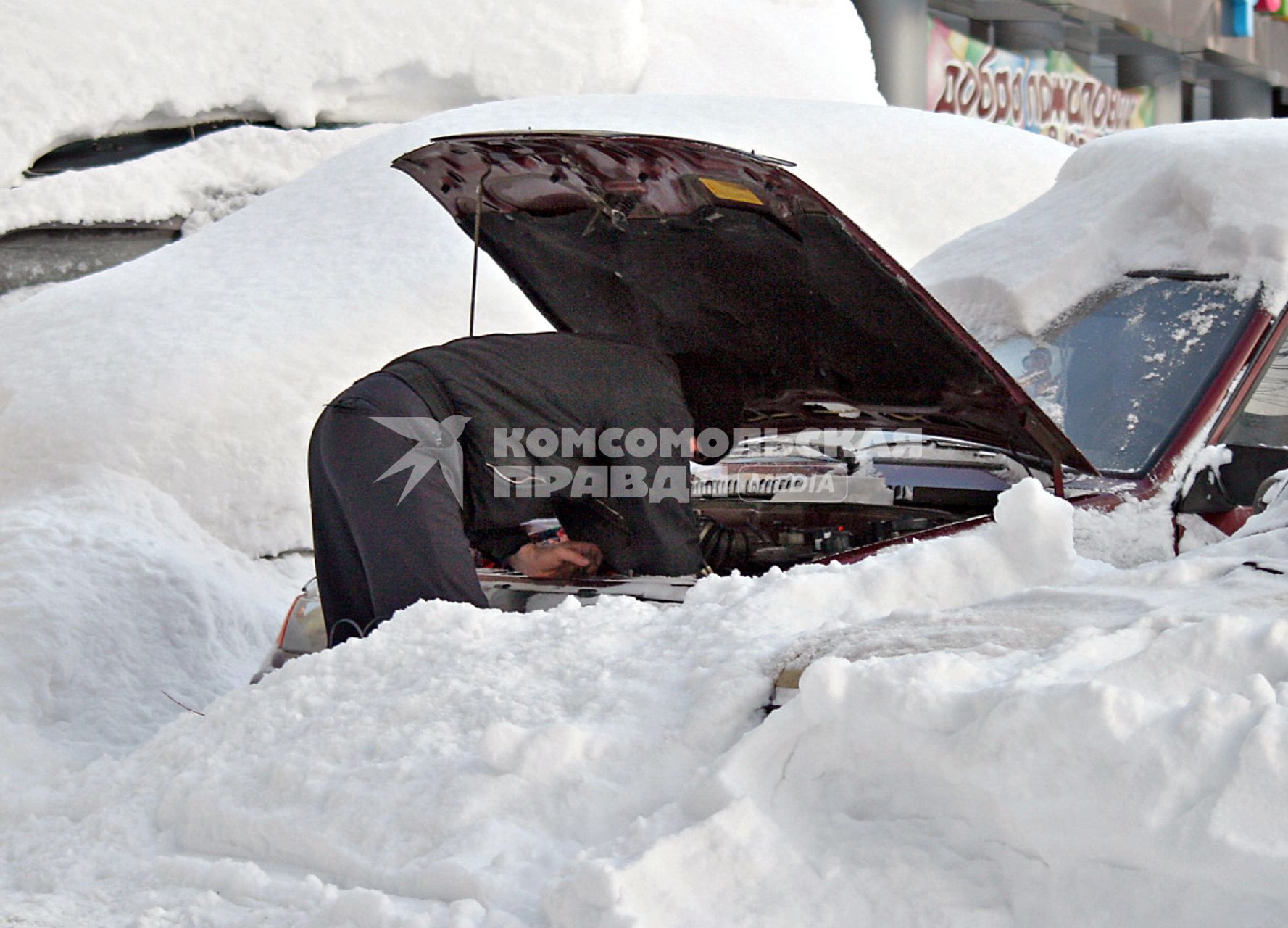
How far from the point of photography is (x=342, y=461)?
10.5ft

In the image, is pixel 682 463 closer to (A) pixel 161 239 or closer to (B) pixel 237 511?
(B) pixel 237 511

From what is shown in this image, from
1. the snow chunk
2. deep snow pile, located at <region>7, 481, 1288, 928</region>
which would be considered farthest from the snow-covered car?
the snow chunk

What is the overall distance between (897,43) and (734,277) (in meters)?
13.8

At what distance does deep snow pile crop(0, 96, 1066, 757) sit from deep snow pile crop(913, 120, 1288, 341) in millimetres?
2767

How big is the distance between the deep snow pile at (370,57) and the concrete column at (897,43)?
299cm

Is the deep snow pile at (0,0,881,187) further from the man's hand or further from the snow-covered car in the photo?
the man's hand

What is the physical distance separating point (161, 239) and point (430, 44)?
281 cm

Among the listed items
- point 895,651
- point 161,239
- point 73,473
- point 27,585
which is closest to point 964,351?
point 895,651

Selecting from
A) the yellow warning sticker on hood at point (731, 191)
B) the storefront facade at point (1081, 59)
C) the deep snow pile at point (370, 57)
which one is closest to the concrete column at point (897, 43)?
the storefront facade at point (1081, 59)

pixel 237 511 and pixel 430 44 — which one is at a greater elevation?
pixel 430 44

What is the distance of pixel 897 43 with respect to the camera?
16.5 m

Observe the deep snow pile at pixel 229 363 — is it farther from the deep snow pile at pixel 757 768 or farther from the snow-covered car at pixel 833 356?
the deep snow pile at pixel 757 768

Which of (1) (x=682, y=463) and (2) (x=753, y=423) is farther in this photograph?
(2) (x=753, y=423)

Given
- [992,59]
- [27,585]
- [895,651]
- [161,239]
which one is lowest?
[27,585]
